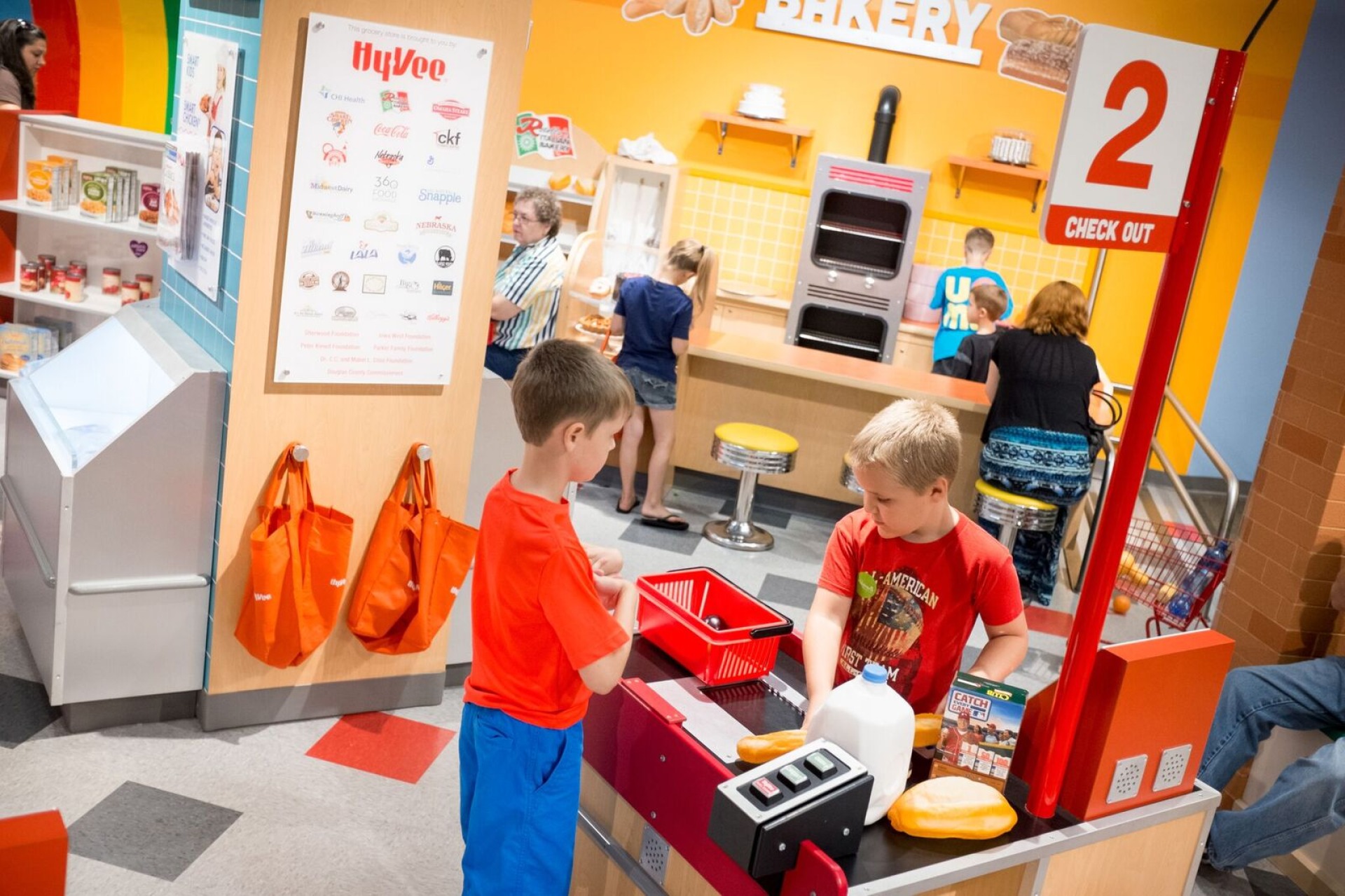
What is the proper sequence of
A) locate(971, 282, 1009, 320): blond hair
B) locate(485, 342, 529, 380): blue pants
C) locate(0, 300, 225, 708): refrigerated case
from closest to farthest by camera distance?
locate(0, 300, 225, 708): refrigerated case < locate(485, 342, 529, 380): blue pants < locate(971, 282, 1009, 320): blond hair

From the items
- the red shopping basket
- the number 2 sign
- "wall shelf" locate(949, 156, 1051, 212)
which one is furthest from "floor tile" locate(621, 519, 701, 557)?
the number 2 sign

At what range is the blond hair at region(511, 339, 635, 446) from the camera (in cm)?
232

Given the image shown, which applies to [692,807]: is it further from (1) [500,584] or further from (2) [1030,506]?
(2) [1030,506]

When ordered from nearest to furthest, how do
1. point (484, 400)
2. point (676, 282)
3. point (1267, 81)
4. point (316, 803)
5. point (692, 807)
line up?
point (692, 807) → point (316, 803) → point (484, 400) → point (676, 282) → point (1267, 81)

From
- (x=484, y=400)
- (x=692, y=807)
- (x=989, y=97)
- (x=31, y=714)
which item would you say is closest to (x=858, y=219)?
(x=989, y=97)

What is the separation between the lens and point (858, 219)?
365 inches

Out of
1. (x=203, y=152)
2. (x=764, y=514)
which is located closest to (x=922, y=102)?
(x=764, y=514)

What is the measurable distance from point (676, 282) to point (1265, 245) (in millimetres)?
5118

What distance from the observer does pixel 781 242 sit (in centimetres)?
969

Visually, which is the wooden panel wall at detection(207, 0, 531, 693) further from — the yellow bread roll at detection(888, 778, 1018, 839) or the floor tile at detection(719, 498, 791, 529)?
the floor tile at detection(719, 498, 791, 529)

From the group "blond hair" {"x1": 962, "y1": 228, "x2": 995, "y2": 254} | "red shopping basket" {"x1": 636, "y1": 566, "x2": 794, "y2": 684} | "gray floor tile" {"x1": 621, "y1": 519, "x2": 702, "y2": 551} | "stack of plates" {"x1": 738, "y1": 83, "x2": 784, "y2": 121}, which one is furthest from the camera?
"stack of plates" {"x1": 738, "y1": 83, "x2": 784, "y2": 121}

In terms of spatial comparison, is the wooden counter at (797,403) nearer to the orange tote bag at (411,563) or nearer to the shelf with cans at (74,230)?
the orange tote bag at (411,563)

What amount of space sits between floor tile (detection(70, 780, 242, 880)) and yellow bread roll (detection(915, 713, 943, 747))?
208 cm

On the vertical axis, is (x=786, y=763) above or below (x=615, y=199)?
below
